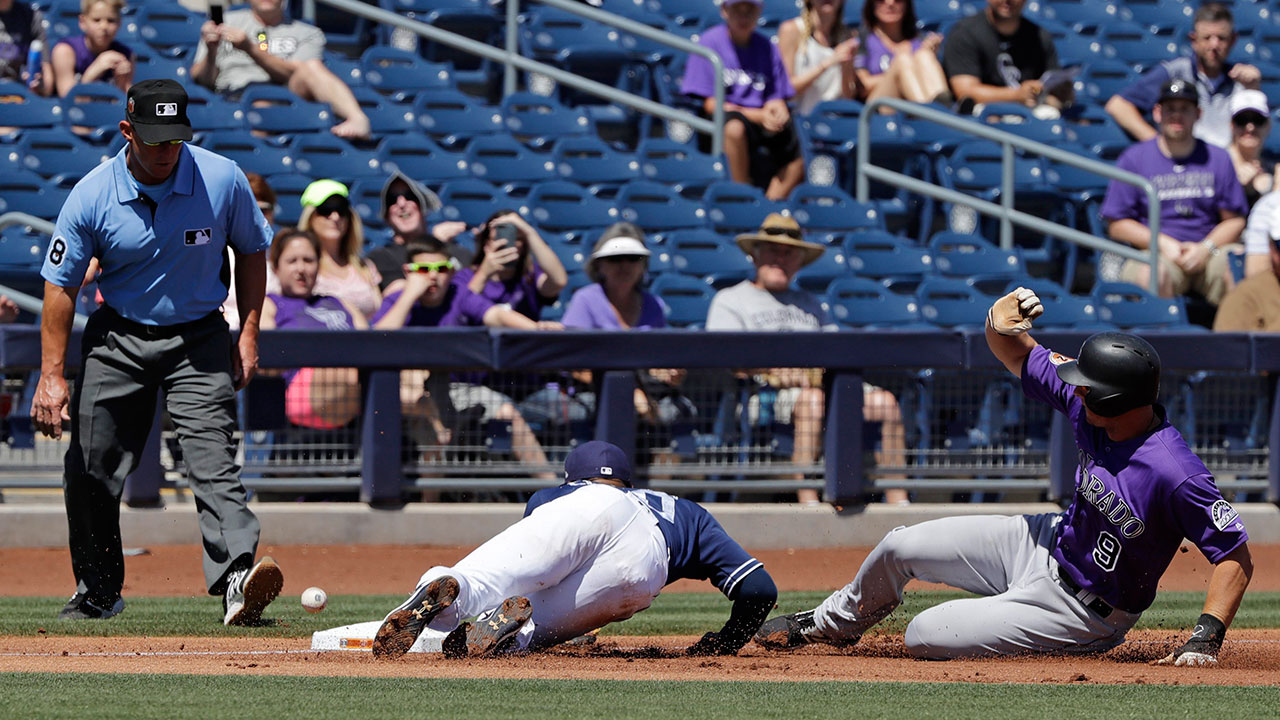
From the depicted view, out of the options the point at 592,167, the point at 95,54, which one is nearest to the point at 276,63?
the point at 95,54

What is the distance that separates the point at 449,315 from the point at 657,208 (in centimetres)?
255

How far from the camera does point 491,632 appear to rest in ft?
17.6

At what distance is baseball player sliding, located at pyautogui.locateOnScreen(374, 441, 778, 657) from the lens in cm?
520

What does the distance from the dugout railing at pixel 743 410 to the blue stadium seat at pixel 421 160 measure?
290 centimetres

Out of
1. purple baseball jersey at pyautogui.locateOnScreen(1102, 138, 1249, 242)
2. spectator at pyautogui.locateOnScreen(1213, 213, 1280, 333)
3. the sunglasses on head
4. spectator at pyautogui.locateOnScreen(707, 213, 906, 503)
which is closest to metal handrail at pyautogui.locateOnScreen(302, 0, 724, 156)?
spectator at pyautogui.locateOnScreen(707, 213, 906, 503)

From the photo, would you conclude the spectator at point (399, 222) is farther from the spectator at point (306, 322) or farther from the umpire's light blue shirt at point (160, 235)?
the umpire's light blue shirt at point (160, 235)

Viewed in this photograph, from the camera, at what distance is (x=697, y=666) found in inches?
215

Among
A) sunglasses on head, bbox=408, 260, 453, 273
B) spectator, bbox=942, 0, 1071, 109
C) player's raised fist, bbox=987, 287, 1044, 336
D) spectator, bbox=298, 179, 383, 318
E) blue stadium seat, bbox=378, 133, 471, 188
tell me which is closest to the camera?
player's raised fist, bbox=987, 287, 1044, 336

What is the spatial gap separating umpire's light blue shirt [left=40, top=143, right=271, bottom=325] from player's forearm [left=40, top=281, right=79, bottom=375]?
0.04 meters

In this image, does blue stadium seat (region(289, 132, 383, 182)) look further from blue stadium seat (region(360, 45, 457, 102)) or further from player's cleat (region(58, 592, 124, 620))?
player's cleat (region(58, 592, 124, 620))

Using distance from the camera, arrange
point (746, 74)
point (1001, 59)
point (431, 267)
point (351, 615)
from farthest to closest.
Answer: point (1001, 59) → point (746, 74) → point (431, 267) → point (351, 615)

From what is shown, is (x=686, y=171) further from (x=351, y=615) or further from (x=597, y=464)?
(x=597, y=464)

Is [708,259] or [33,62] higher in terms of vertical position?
[33,62]

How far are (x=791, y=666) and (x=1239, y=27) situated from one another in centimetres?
1186
